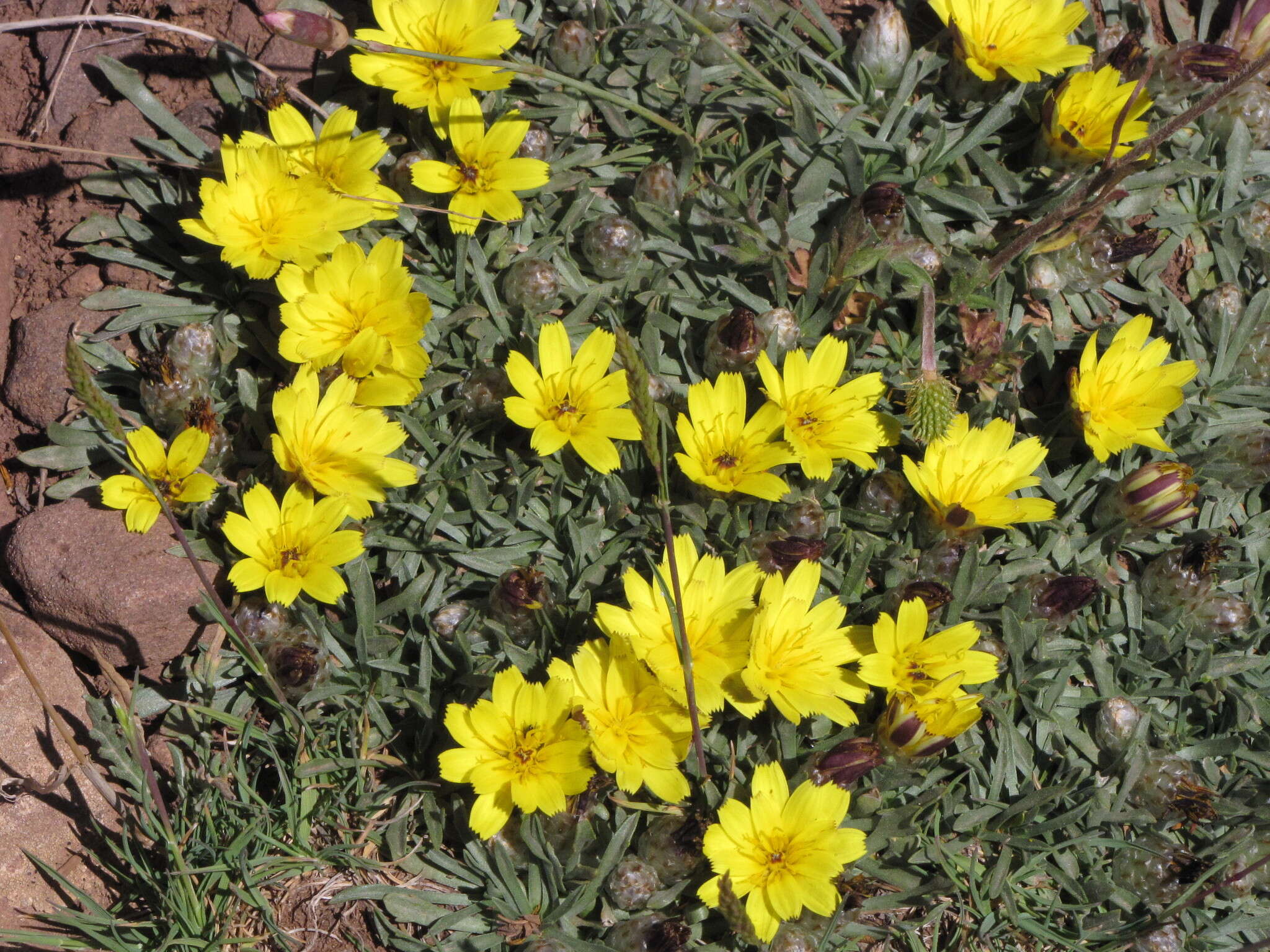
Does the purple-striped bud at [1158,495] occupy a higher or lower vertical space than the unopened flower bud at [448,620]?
higher

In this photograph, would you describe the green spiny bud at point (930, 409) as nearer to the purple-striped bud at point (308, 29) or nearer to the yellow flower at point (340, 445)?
the yellow flower at point (340, 445)

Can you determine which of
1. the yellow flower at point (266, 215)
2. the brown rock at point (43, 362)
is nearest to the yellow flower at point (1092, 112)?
the yellow flower at point (266, 215)

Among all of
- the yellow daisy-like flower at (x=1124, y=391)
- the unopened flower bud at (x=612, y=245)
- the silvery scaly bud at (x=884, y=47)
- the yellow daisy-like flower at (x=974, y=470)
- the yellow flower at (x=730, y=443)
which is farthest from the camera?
the silvery scaly bud at (x=884, y=47)

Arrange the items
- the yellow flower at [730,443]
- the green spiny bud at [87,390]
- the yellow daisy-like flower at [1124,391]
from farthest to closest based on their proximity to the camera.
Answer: the yellow daisy-like flower at [1124,391] < the yellow flower at [730,443] < the green spiny bud at [87,390]

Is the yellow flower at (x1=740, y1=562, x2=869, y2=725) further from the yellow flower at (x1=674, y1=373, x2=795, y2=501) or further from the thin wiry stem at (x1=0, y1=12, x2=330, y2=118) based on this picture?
the thin wiry stem at (x1=0, y1=12, x2=330, y2=118)

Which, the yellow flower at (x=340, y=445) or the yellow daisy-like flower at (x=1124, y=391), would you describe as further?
the yellow daisy-like flower at (x=1124, y=391)

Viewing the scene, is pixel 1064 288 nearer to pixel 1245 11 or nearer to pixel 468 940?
pixel 1245 11

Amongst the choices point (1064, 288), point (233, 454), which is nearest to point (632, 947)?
point (233, 454)

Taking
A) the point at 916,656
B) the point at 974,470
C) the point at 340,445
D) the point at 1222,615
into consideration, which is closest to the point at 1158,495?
the point at 1222,615
